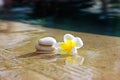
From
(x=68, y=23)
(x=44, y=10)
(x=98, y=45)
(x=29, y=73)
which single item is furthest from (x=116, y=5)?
(x=29, y=73)

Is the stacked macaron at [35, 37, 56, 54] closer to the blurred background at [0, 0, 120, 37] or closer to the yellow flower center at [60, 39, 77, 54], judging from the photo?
the yellow flower center at [60, 39, 77, 54]

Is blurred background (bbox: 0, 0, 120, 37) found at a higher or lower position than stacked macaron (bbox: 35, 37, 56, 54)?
higher

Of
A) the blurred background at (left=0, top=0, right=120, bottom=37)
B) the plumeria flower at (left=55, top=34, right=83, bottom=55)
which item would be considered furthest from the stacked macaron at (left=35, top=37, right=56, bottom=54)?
the blurred background at (left=0, top=0, right=120, bottom=37)

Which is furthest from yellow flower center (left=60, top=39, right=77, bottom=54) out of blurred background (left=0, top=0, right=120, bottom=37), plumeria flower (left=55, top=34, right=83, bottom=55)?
blurred background (left=0, top=0, right=120, bottom=37)

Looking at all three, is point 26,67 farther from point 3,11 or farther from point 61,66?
point 3,11

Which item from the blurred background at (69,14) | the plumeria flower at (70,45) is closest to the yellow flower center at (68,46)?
the plumeria flower at (70,45)

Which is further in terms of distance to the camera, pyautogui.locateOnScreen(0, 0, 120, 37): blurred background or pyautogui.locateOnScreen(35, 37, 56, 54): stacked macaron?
pyautogui.locateOnScreen(0, 0, 120, 37): blurred background

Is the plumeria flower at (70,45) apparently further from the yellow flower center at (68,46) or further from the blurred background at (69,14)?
the blurred background at (69,14)
